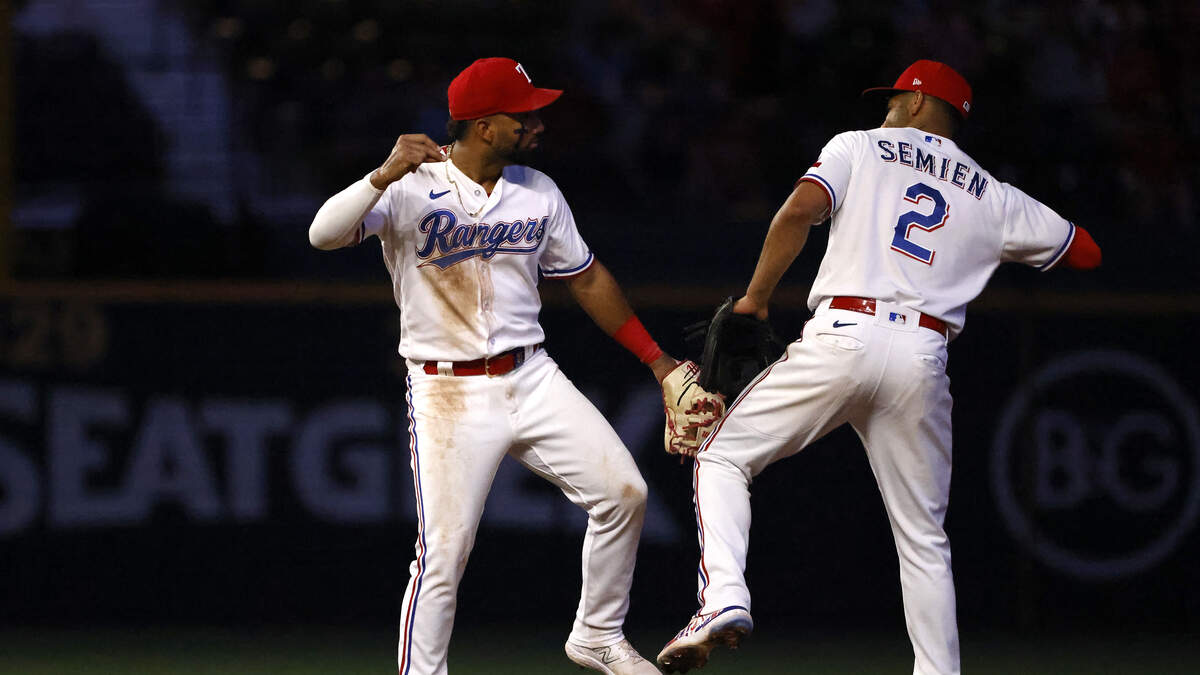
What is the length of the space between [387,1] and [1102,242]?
14.8 ft

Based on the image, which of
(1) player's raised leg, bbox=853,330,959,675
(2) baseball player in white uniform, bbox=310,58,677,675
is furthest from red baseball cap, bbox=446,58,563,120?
(1) player's raised leg, bbox=853,330,959,675

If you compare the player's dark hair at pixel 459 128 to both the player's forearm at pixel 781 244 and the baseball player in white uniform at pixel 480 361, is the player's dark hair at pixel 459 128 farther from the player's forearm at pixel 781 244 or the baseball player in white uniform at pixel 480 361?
the player's forearm at pixel 781 244

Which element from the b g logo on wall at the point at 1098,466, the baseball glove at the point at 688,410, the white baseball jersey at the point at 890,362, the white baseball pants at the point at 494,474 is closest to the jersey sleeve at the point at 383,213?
the white baseball pants at the point at 494,474

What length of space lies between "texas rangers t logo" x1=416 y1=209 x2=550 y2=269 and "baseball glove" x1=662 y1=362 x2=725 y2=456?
696mm

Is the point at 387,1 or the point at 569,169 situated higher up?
the point at 387,1

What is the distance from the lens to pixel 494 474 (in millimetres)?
5137

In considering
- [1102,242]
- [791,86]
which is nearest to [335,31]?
[791,86]

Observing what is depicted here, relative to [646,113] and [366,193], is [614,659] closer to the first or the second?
[366,193]

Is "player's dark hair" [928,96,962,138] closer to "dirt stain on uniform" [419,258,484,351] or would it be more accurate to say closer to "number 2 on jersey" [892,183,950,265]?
"number 2 on jersey" [892,183,950,265]

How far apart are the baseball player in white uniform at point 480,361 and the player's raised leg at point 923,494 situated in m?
0.81

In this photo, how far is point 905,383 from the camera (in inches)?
192

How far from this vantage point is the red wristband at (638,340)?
17.9ft

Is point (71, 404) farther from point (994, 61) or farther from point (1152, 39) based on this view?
point (1152, 39)

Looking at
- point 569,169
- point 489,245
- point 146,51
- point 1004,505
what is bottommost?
point 1004,505
